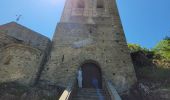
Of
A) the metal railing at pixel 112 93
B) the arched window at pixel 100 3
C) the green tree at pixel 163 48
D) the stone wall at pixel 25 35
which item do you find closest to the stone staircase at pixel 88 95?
the metal railing at pixel 112 93

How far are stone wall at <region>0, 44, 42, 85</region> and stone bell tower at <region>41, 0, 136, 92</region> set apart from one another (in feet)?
3.20

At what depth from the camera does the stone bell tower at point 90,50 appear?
542 inches

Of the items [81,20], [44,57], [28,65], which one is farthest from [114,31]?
[28,65]

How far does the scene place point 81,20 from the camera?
17.0 meters

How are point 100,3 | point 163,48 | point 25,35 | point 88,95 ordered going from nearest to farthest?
point 88,95, point 25,35, point 100,3, point 163,48

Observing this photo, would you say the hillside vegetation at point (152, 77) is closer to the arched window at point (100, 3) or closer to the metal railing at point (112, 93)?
the metal railing at point (112, 93)

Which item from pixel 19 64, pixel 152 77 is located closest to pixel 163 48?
pixel 152 77

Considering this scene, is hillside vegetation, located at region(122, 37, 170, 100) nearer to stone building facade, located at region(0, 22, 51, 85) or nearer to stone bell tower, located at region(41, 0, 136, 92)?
stone bell tower, located at region(41, 0, 136, 92)

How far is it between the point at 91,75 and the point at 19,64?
504cm

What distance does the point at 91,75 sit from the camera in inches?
566

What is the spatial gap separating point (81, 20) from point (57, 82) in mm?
6126

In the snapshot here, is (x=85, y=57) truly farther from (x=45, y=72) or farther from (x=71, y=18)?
(x=71, y=18)

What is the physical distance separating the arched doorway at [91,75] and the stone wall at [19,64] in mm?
3355

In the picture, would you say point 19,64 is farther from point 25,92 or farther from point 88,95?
point 88,95
